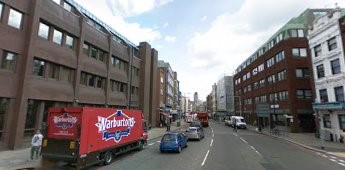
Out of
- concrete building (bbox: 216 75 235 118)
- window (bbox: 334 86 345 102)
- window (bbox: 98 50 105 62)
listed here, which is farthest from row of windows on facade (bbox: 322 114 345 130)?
concrete building (bbox: 216 75 235 118)

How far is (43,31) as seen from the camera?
22.7 m

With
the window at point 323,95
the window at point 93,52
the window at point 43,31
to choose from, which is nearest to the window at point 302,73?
the window at point 323,95

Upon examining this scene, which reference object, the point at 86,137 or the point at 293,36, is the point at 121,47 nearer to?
the point at 86,137

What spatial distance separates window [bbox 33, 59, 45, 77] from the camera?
21812mm

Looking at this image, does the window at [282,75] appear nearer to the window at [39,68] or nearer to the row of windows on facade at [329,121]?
the row of windows on facade at [329,121]

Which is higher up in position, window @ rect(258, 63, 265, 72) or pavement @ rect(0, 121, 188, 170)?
window @ rect(258, 63, 265, 72)

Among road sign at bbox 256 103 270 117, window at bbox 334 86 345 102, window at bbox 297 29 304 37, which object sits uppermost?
window at bbox 297 29 304 37

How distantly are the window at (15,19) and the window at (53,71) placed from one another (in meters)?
4.64

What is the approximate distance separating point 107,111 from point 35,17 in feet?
38.3

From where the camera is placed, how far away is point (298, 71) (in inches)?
1751

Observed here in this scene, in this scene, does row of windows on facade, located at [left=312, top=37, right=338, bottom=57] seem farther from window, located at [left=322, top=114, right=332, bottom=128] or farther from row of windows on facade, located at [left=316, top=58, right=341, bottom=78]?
window, located at [left=322, top=114, right=332, bottom=128]

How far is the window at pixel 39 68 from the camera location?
21.8 m

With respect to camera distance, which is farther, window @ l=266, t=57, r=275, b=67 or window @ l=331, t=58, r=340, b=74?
window @ l=266, t=57, r=275, b=67

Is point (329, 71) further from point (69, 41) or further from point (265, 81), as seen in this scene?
point (69, 41)
